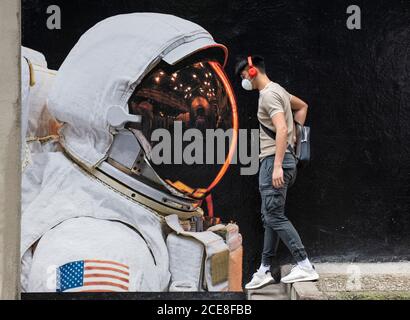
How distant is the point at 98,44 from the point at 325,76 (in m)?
1.93

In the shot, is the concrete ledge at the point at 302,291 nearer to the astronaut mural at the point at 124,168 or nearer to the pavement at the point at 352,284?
the pavement at the point at 352,284

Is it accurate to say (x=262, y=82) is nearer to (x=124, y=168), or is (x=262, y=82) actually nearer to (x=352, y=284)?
(x=124, y=168)

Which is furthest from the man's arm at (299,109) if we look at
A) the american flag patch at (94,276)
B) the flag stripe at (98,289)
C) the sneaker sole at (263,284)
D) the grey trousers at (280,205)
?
the flag stripe at (98,289)

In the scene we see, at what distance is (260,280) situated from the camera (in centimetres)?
704

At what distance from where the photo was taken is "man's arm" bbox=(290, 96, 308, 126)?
7.08 m

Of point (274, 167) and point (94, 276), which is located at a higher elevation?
point (274, 167)

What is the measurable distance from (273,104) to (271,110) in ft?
0.17

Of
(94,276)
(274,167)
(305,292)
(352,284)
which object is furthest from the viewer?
(352,284)

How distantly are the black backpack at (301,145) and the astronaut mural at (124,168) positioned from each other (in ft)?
1.65

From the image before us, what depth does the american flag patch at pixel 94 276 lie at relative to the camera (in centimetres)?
671

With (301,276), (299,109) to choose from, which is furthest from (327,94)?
(301,276)
